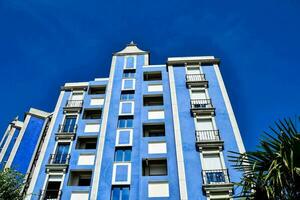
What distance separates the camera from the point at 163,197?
19.3 m

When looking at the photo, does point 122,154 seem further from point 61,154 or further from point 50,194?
point 50,194

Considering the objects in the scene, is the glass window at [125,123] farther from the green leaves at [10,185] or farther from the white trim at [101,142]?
the green leaves at [10,185]

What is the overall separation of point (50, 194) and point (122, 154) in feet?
20.0

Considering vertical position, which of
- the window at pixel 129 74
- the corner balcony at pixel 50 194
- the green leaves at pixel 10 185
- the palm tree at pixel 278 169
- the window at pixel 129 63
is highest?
the window at pixel 129 63

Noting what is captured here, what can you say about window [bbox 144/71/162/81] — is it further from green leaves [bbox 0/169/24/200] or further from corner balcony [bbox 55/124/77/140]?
green leaves [bbox 0/169/24/200]

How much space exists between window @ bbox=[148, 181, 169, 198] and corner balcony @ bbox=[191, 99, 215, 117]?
718 centimetres

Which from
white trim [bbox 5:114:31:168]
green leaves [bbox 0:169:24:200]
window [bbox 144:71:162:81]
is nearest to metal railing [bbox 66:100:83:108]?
white trim [bbox 5:114:31:168]

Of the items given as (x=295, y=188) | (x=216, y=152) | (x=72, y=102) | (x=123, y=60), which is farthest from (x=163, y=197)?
(x=123, y=60)

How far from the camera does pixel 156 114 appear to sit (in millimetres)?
25672

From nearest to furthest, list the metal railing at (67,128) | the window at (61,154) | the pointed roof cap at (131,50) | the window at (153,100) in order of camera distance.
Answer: the window at (61,154)
the metal railing at (67,128)
the window at (153,100)
the pointed roof cap at (131,50)

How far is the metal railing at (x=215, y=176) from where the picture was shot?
19.7 m

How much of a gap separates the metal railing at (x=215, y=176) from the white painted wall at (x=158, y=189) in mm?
2746

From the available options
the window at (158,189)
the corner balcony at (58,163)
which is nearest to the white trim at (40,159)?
the corner balcony at (58,163)

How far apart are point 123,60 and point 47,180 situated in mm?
16060
